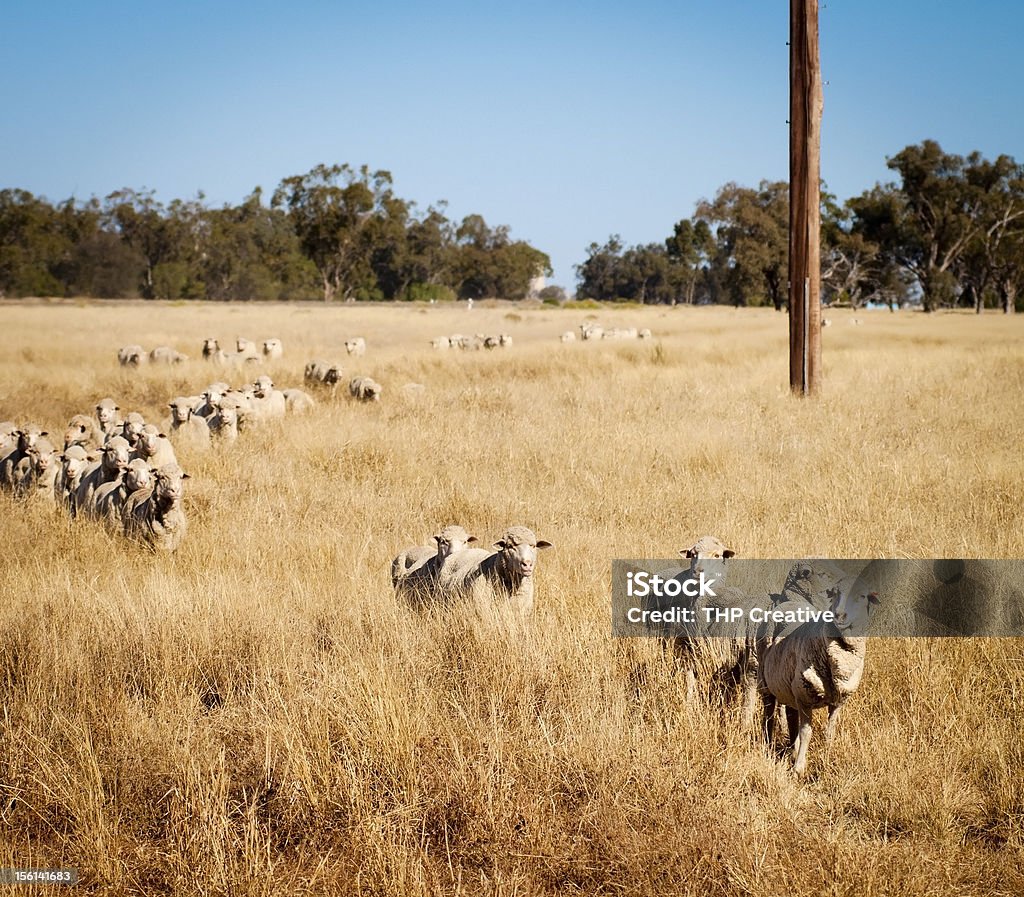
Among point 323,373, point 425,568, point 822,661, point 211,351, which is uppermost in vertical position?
point 211,351

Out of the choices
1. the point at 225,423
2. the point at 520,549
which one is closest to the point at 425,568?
the point at 520,549

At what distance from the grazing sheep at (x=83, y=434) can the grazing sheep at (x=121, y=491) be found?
2.49 m

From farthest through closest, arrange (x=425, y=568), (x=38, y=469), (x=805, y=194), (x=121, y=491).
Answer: (x=805, y=194) → (x=38, y=469) → (x=121, y=491) → (x=425, y=568)

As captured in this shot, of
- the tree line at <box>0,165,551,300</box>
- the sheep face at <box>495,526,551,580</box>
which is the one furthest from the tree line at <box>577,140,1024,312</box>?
the sheep face at <box>495,526,551,580</box>

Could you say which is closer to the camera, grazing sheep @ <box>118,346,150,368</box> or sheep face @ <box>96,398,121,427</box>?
sheep face @ <box>96,398,121,427</box>

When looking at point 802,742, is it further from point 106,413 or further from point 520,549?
point 106,413

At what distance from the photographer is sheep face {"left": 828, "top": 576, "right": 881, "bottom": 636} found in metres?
3.62

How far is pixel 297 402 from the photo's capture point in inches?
632

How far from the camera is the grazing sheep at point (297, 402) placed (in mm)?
15859

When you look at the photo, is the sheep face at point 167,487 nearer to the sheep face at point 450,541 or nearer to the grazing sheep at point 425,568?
the grazing sheep at point 425,568

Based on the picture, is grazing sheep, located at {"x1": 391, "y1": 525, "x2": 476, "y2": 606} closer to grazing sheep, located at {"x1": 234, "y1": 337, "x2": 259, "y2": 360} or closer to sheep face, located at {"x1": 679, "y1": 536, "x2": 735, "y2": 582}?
sheep face, located at {"x1": 679, "y1": 536, "x2": 735, "y2": 582}

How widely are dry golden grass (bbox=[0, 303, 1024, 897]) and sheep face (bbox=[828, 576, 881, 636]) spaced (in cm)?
81

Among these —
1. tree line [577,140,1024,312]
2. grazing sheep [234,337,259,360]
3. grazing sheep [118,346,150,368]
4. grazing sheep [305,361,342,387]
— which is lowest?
grazing sheep [305,361,342,387]

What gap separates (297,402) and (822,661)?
44.8ft
